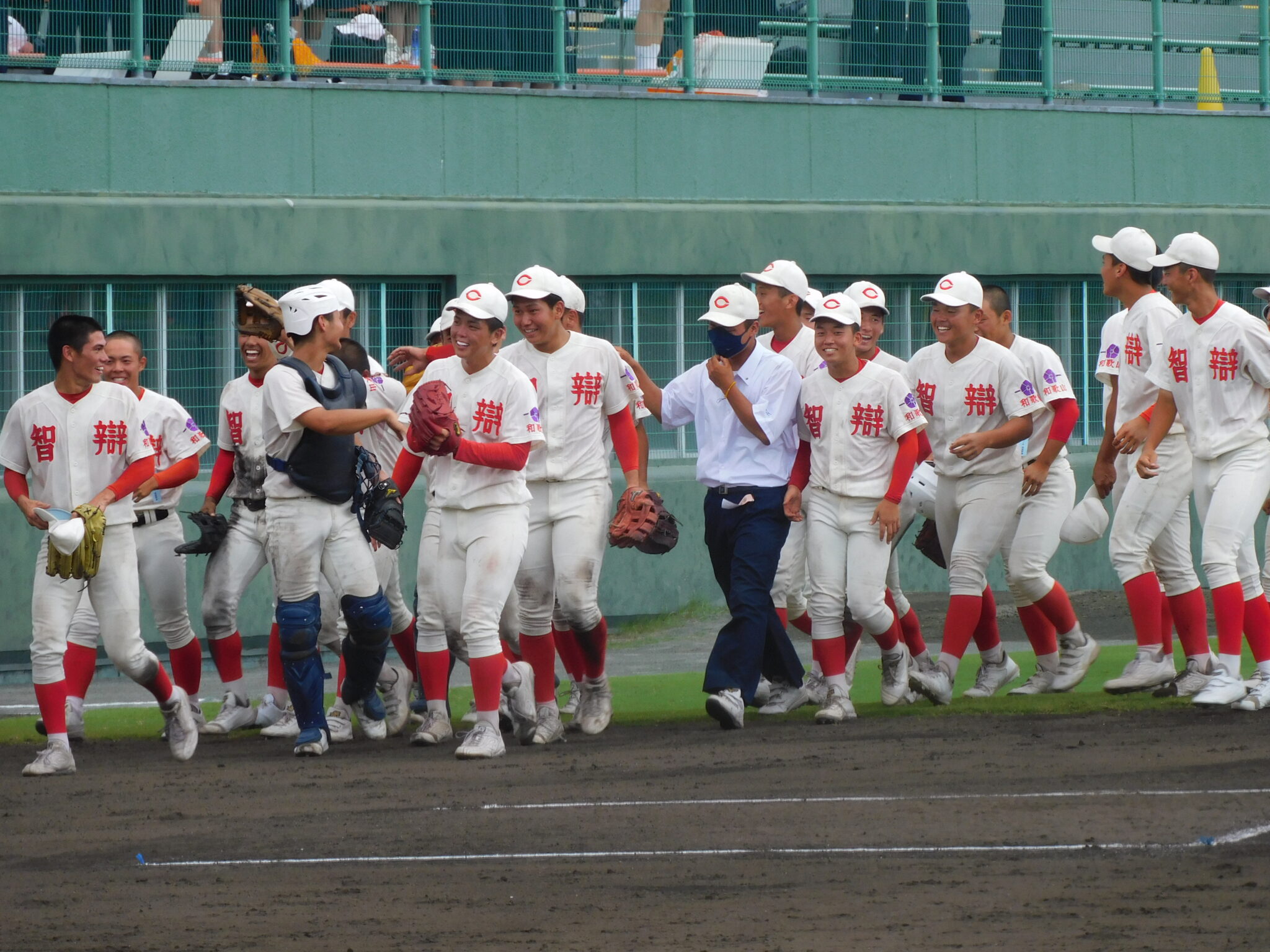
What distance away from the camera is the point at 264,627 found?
14867 millimetres

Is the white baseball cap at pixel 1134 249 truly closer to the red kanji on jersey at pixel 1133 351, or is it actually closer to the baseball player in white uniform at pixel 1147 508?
the baseball player in white uniform at pixel 1147 508

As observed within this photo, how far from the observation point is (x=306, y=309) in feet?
29.0

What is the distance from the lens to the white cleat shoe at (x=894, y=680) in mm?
10266

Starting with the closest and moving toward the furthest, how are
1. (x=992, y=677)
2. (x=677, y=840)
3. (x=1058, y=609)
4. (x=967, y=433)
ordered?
(x=677, y=840) < (x=967, y=433) < (x=1058, y=609) < (x=992, y=677)

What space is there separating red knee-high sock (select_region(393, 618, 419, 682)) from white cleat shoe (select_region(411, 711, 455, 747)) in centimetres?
108

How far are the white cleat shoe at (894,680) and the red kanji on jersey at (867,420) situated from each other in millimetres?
1328

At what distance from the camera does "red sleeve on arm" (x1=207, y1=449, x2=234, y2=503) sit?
1005 cm

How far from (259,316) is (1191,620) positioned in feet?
16.5

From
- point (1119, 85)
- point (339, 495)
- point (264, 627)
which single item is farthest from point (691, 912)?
point (1119, 85)

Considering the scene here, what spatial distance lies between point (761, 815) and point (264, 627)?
832 cm

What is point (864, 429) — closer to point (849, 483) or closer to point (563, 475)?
point (849, 483)

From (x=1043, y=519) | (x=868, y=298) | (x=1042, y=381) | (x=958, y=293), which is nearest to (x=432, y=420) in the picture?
(x=868, y=298)

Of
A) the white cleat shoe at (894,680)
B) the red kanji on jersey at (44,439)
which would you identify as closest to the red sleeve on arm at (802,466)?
the white cleat shoe at (894,680)

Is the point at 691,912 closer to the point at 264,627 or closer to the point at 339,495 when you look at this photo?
the point at 339,495
